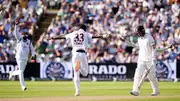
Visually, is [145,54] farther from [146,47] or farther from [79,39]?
[79,39]

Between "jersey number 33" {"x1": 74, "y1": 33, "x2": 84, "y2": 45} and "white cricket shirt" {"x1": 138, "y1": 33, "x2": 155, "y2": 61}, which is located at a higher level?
"jersey number 33" {"x1": 74, "y1": 33, "x2": 84, "y2": 45}

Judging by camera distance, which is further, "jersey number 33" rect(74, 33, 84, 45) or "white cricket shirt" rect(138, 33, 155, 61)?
"jersey number 33" rect(74, 33, 84, 45)

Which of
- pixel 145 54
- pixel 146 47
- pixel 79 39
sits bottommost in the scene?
pixel 145 54

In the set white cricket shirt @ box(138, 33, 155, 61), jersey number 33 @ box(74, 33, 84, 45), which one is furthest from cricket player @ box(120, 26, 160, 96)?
jersey number 33 @ box(74, 33, 84, 45)

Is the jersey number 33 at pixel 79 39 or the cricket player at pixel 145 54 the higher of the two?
the jersey number 33 at pixel 79 39

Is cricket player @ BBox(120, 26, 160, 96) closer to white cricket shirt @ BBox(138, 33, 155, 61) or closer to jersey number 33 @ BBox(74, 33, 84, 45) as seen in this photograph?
white cricket shirt @ BBox(138, 33, 155, 61)

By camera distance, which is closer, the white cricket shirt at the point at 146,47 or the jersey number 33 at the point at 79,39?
the white cricket shirt at the point at 146,47

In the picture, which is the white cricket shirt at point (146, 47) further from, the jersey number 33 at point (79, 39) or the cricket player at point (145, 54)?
the jersey number 33 at point (79, 39)

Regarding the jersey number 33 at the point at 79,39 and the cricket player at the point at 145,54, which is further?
the jersey number 33 at the point at 79,39

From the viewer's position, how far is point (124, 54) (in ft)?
123

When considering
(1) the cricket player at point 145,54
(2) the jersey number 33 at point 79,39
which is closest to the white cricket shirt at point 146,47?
(1) the cricket player at point 145,54

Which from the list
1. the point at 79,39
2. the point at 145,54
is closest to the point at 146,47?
the point at 145,54

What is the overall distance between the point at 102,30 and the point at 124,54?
2.42m

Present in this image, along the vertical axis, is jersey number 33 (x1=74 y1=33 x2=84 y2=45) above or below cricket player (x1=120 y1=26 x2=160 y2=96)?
above
